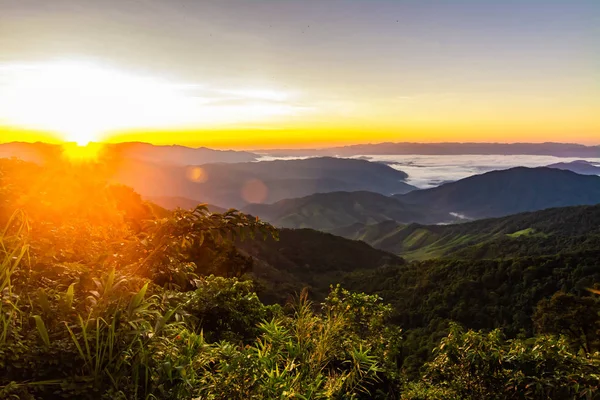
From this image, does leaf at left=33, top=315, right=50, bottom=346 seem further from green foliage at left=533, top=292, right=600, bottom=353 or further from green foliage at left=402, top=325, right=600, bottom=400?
green foliage at left=533, top=292, right=600, bottom=353

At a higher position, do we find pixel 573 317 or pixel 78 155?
pixel 78 155

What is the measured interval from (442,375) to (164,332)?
17.2ft

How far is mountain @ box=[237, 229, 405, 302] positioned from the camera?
92312 millimetres

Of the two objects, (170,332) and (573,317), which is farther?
(573,317)

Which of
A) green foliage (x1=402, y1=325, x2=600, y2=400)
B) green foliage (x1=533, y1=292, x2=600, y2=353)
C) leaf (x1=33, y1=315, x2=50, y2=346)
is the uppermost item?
leaf (x1=33, y1=315, x2=50, y2=346)

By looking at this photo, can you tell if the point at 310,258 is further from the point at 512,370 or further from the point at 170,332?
the point at 170,332

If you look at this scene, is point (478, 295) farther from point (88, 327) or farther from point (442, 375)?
point (88, 327)

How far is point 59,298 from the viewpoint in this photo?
2662mm

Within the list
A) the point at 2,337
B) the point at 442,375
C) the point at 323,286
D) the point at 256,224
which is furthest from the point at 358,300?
the point at 323,286

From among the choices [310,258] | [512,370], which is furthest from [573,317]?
[310,258]

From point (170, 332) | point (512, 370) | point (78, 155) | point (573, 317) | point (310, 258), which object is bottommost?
point (310, 258)

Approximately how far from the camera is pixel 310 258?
12169cm

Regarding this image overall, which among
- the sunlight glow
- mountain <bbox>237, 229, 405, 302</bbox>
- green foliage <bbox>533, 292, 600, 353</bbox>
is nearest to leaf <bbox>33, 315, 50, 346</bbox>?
the sunlight glow

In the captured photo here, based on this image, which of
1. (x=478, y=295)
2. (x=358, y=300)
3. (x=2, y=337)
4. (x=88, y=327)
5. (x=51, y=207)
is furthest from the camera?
(x=478, y=295)
